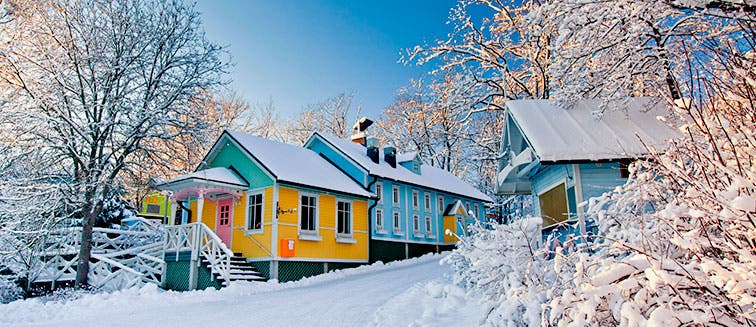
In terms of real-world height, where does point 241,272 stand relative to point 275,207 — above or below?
below

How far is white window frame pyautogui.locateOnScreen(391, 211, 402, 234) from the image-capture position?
67.7 ft

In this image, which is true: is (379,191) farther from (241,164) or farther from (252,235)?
(252,235)

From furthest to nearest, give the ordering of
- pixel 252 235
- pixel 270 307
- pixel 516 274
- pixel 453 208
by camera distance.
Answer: pixel 453 208
pixel 252 235
pixel 270 307
pixel 516 274

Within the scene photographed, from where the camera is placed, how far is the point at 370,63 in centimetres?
1497

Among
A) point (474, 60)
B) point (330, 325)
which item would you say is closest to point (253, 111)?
point (474, 60)

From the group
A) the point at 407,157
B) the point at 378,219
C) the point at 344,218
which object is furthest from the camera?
the point at 407,157

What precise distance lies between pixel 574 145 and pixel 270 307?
719cm

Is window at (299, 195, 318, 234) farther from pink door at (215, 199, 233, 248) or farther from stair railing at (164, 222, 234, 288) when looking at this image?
stair railing at (164, 222, 234, 288)

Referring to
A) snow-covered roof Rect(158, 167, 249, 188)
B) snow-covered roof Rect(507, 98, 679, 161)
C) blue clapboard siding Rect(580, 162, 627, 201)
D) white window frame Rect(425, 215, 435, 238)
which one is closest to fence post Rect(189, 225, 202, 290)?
snow-covered roof Rect(158, 167, 249, 188)

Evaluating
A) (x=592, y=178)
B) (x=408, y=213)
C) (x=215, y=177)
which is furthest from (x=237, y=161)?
(x=592, y=178)

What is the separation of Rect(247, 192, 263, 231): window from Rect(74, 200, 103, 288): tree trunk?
4.43 metres

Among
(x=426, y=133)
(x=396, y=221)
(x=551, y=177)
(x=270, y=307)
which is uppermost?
(x=426, y=133)

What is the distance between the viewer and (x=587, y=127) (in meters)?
11.1

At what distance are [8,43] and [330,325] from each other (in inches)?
445
